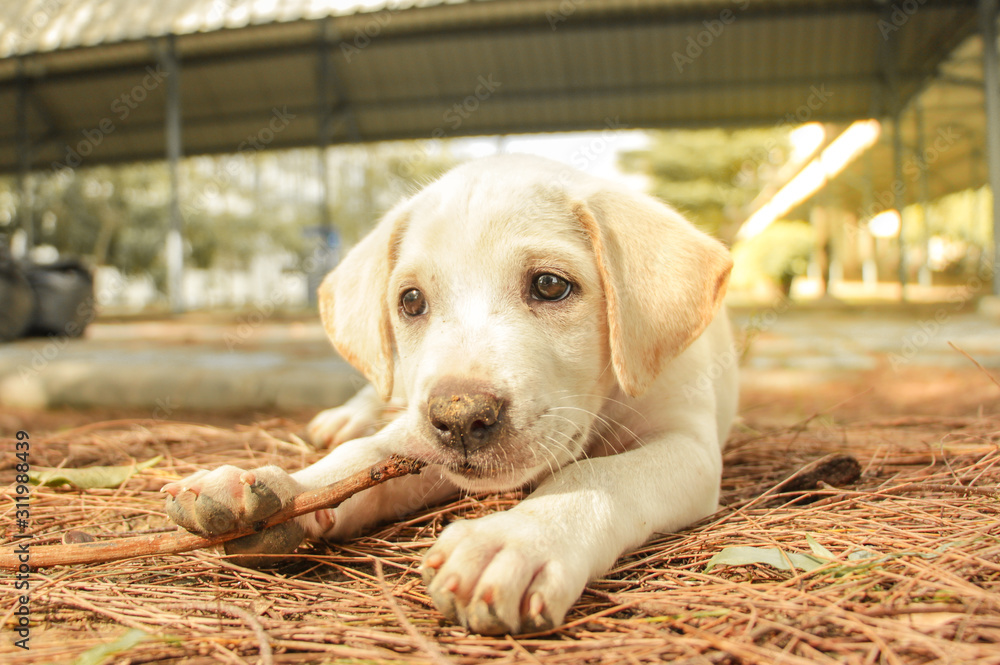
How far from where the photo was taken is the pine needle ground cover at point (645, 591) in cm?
125

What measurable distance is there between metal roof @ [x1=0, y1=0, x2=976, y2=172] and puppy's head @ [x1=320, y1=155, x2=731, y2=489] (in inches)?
383

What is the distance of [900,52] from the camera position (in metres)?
14.0

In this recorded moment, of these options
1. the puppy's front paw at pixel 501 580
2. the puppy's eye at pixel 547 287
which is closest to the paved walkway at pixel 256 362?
the puppy's eye at pixel 547 287

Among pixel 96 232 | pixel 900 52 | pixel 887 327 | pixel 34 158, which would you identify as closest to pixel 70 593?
pixel 887 327

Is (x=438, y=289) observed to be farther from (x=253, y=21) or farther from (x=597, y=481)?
(x=253, y=21)

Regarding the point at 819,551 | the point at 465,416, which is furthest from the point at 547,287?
the point at 819,551

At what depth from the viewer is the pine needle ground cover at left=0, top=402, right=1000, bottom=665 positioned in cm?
125

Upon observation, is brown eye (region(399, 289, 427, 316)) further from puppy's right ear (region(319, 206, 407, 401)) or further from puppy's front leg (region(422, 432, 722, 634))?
puppy's front leg (region(422, 432, 722, 634))

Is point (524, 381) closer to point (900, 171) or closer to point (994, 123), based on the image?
point (994, 123)

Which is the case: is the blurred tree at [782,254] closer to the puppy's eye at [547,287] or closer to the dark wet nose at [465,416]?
the puppy's eye at [547,287]

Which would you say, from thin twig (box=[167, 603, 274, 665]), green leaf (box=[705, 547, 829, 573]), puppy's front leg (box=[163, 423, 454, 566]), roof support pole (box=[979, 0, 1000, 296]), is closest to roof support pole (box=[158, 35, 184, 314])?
puppy's front leg (box=[163, 423, 454, 566])

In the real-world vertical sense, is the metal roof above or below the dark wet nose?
above

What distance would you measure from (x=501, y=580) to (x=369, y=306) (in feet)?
4.42

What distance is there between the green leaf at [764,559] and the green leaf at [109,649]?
1.30 metres
